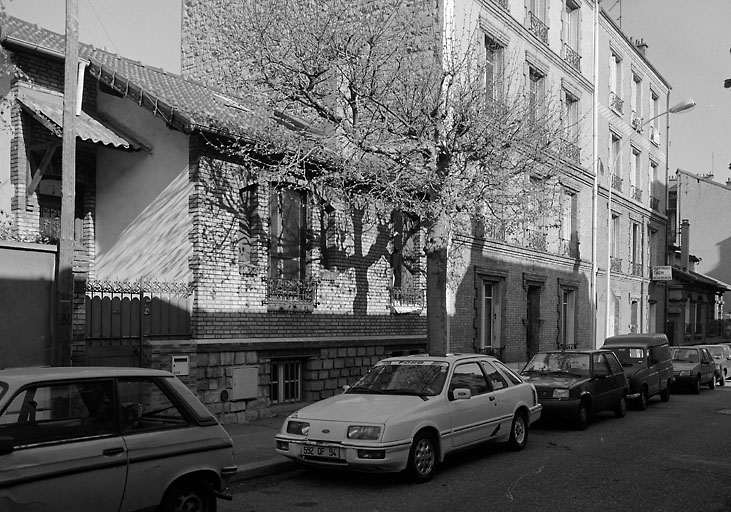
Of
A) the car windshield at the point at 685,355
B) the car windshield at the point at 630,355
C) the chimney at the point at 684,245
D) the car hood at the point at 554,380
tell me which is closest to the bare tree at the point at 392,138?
the car hood at the point at 554,380

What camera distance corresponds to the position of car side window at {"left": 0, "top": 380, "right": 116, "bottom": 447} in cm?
557

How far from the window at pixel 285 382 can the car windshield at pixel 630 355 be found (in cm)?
816

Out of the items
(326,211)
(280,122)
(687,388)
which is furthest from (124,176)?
(687,388)

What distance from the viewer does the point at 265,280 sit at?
14.4 meters

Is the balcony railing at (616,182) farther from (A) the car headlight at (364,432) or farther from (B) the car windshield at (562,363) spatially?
Answer: (A) the car headlight at (364,432)

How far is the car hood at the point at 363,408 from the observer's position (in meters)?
8.95

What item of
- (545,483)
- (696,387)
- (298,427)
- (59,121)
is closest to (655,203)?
(696,387)

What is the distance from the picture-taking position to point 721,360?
27453 millimetres

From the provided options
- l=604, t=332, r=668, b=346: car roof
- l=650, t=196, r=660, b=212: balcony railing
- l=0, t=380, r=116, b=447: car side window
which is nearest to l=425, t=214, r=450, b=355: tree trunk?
l=604, t=332, r=668, b=346: car roof

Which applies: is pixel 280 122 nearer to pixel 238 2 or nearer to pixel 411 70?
pixel 411 70

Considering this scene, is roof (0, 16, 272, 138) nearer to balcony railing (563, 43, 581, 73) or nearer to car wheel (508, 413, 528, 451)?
car wheel (508, 413, 528, 451)

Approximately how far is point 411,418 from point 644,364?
1109 centimetres

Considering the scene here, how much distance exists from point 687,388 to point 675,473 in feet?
45.4

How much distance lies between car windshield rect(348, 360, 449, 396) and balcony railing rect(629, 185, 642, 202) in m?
27.6
